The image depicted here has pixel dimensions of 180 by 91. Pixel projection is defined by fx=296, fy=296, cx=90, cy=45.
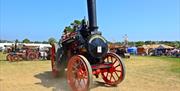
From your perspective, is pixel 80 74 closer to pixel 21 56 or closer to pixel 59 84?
pixel 59 84

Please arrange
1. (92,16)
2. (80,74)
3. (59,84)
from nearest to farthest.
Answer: (80,74), (92,16), (59,84)

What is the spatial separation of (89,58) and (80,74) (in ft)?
3.16

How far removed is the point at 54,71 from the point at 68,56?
1361 mm

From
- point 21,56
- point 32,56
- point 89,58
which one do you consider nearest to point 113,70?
point 89,58

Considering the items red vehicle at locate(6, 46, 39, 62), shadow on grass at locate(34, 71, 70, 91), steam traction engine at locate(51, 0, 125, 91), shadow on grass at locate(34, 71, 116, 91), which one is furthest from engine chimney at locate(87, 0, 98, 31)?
red vehicle at locate(6, 46, 39, 62)

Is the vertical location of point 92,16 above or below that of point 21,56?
above

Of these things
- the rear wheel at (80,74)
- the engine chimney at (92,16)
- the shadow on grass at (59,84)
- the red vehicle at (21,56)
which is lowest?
the shadow on grass at (59,84)

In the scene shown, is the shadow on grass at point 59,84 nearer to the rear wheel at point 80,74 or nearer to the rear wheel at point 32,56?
the rear wheel at point 80,74

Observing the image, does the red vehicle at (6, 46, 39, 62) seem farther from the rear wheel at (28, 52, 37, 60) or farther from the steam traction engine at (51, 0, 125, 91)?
the steam traction engine at (51, 0, 125, 91)

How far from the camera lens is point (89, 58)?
884 cm

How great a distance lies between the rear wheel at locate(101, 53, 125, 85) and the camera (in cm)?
907

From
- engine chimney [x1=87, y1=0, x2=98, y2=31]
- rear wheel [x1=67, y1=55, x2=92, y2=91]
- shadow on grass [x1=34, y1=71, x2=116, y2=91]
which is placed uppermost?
engine chimney [x1=87, y1=0, x2=98, y2=31]

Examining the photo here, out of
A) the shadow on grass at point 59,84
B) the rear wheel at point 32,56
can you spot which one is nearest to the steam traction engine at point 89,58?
the shadow on grass at point 59,84

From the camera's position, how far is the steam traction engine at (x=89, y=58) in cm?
793
